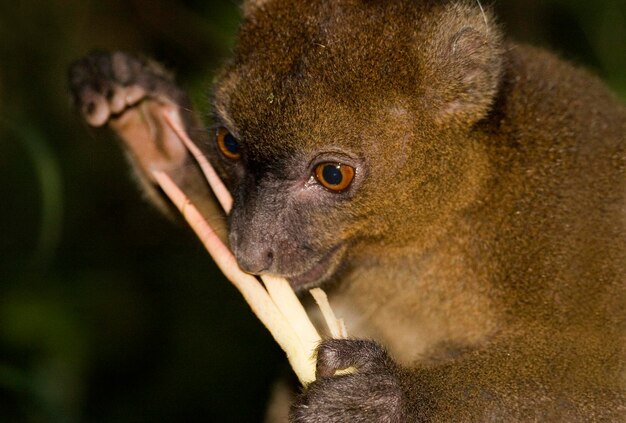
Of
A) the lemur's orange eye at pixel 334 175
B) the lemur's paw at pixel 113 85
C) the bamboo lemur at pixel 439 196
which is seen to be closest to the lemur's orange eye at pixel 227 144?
the bamboo lemur at pixel 439 196

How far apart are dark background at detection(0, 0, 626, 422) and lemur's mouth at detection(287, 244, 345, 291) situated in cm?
181

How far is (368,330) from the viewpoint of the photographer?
5.38 metres

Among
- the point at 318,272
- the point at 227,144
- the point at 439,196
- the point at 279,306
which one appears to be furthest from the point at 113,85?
the point at 439,196

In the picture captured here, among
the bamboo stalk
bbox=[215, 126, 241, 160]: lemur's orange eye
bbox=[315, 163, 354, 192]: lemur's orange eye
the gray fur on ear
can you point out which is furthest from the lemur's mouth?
the gray fur on ear

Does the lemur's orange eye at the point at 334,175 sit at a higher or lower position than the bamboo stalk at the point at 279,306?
higher

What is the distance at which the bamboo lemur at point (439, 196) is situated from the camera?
13.7 ft

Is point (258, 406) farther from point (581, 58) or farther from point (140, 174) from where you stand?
point (581, 58)

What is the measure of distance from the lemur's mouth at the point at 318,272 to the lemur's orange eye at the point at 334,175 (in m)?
0.41

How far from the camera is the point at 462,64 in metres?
4.46

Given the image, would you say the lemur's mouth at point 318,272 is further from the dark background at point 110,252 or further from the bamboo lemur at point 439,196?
the dark background at point 110,252

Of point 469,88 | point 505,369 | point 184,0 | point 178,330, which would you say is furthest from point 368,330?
point 184,0

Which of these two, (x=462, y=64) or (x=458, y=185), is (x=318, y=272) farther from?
(x=462, y=64)

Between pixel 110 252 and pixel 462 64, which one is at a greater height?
pixel 462 64

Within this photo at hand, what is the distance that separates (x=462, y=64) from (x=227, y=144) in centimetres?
123
